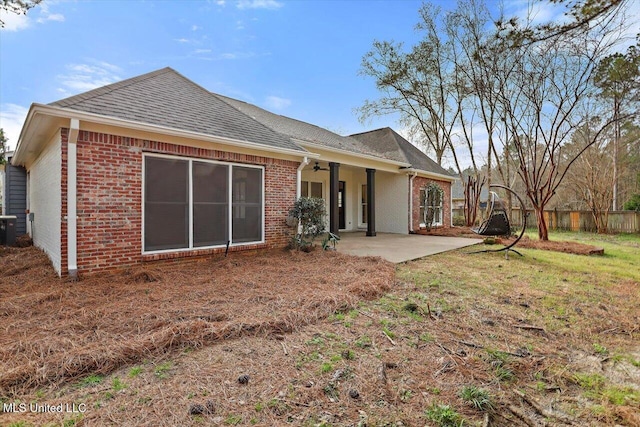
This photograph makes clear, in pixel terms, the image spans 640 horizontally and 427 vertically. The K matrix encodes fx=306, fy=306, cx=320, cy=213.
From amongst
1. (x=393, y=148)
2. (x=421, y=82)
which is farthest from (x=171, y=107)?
(x=421, y=82)

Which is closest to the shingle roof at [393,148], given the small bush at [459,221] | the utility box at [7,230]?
the small bush at [459,221]

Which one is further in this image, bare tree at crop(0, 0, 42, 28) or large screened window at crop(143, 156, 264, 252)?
large screened window at crop(143, 156, 264, 252)

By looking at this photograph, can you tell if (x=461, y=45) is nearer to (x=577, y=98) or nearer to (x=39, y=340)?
(x=577, y=98)

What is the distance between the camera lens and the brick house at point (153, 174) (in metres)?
4.86

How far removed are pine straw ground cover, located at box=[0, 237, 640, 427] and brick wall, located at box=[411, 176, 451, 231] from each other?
9.11 metres

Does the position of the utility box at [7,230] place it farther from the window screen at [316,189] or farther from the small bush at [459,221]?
the small bush at [459,221]

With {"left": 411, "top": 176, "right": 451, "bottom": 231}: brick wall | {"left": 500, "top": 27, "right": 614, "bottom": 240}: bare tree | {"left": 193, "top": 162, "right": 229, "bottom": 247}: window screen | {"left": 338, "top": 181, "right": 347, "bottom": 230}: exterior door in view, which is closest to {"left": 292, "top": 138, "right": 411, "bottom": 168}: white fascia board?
{"left": 411, "top": 176, "right": 451, "bottom": 231}: brick wall

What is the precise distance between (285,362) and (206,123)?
5567mm

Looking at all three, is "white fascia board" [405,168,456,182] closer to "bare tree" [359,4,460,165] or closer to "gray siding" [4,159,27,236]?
"bare tree" [359,4,460,165]

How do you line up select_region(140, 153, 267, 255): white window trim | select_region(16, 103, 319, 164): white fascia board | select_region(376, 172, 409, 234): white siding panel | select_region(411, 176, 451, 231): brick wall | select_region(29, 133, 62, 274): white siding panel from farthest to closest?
1. select_region(411, 176, 451, 231): brick wall
2. select_region(376, 172, 409, 234): white siding panel
3. select_region(140, 153, 267, 255): white window trim
4. select_region(29, 133, 62, 274): white siding panel
5. select_region(16, 103, 319, 164): white fascia board

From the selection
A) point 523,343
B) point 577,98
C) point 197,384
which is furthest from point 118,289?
point 577,98

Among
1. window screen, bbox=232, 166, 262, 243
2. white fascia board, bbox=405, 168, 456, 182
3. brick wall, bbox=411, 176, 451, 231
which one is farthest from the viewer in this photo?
brick wall, bbox=411, 176, 451, 231

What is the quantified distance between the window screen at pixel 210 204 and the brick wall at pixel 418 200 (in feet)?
28.8

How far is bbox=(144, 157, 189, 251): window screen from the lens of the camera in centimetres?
561
